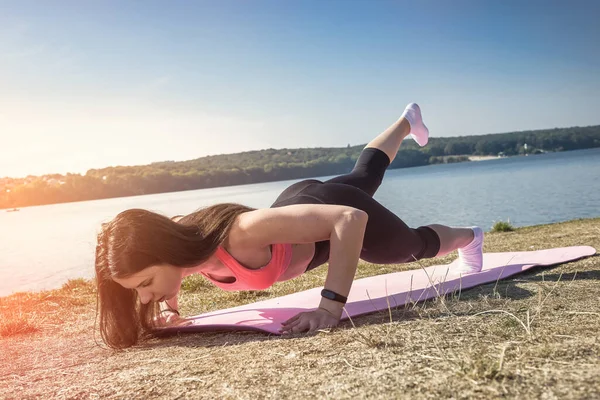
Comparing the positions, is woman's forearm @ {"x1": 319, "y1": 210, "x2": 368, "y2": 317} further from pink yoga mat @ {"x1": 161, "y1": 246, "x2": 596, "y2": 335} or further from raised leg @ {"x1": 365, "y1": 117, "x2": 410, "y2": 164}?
raised leg @ {"x1": 365, "y1": 117, "x2": 410, "y2": 164}

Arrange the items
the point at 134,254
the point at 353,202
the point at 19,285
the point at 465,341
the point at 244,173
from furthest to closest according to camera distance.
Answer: the point at 244,173 < the point at 19,285 < the point at 353,202 < the point at 134,254 < the point at 465,341

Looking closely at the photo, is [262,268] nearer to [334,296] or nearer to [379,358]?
[334,296]

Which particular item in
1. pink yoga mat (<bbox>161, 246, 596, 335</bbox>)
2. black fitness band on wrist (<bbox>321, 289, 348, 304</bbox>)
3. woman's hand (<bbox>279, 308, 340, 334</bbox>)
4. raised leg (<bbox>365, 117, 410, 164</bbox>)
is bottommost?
pink yoga mat (<bbox>161, 246, 596, 335</bbox>)

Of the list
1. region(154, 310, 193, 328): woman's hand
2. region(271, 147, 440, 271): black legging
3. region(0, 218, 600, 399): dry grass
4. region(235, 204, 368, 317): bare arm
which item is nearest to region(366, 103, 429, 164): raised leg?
region(271, 147, 440, 271): black legging

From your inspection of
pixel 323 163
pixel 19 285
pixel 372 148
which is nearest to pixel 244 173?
pixel 323 163

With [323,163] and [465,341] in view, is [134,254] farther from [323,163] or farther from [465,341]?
[323,163]

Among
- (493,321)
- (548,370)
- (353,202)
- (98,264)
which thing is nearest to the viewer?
(548,370)

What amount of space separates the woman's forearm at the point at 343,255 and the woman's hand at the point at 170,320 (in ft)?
3.62

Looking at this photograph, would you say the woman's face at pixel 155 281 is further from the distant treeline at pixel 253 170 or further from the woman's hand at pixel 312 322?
the distant treeline at pixel 253 170

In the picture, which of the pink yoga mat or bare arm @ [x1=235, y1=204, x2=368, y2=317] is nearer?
bare arm @ [x1=235, y1=204, x2=368, y2=317]

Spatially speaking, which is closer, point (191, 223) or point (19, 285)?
point (191, 223)

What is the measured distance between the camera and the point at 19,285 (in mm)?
9406

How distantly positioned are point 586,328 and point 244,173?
2025 inches

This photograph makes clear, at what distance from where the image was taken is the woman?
2.68 m
